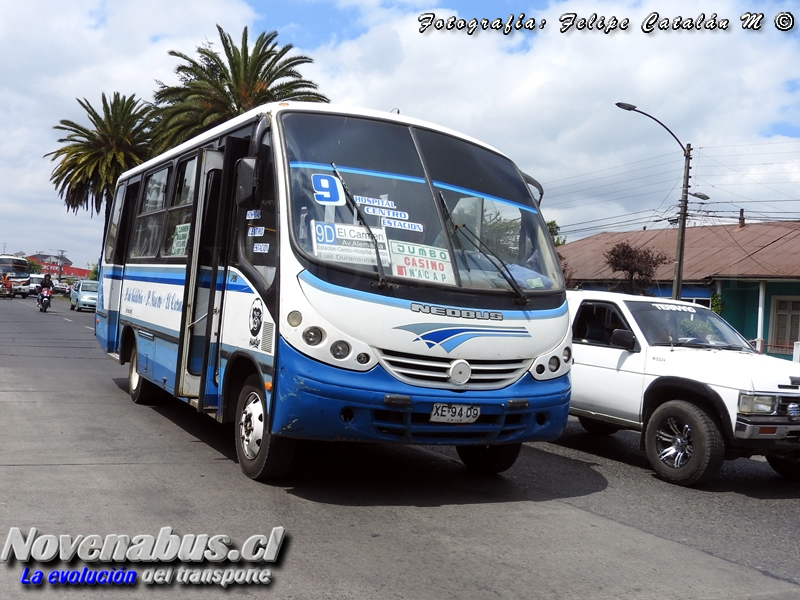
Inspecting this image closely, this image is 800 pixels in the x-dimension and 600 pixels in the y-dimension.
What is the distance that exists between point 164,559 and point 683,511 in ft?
13.2

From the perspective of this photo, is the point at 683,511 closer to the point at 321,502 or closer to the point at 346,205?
the point at 321,502

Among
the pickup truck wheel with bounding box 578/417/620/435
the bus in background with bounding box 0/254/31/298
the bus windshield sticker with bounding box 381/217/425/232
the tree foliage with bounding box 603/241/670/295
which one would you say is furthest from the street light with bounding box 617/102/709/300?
the bus in background with bounding box 0/254/31/298

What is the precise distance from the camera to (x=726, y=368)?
7.61 metres

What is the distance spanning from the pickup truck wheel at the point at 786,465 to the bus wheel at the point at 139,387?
680cm

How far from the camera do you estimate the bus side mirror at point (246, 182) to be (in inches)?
256

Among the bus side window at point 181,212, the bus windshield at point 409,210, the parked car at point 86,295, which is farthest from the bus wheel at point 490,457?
the parked car at point 86,295

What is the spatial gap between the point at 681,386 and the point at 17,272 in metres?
68.1

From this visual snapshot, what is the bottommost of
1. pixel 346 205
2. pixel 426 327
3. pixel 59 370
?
pixel 59 370

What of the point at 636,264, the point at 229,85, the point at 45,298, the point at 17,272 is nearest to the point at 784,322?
the point at 636,264

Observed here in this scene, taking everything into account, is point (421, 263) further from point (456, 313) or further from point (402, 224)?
Answer: point (456, 313)

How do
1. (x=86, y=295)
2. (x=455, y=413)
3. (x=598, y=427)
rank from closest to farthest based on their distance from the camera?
(x=455, y=413), (x=598, y=427), (x=86, y=295)

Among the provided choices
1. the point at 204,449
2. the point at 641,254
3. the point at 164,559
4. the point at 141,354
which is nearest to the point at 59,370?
the point at 141,354

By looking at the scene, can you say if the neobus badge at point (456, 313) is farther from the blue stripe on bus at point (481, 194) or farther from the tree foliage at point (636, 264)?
the tree foliage at point (636, 264)

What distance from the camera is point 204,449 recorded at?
790 centimetres
